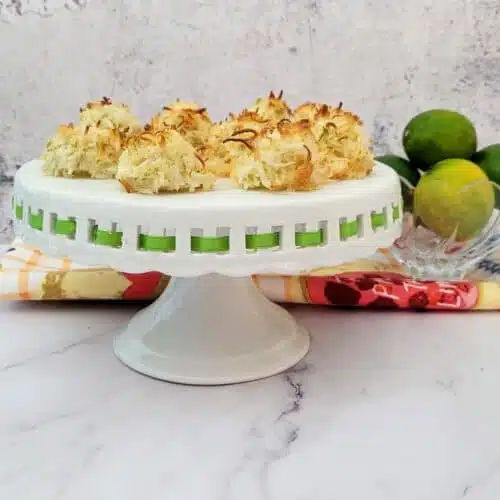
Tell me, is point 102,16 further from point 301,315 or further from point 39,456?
point 39,456

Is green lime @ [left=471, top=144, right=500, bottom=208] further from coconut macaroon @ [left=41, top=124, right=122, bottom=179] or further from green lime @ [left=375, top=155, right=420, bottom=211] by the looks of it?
coconut macaroon @ [left=41, top=124, right=122, bottom=179]

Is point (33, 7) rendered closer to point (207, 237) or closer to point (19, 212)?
point (19, 212)

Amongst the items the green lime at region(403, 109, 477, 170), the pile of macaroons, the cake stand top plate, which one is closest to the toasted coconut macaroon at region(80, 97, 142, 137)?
the pile of macaroons

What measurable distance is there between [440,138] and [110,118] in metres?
0.35

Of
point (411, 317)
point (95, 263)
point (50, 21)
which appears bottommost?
point (411, 317)

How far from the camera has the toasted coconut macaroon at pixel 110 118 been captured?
611 mm

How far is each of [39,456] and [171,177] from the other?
0.67 ft

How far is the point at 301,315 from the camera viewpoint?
73cm

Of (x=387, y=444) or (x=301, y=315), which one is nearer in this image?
(x=387, y=444)

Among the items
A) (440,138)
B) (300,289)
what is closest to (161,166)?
(300,289)

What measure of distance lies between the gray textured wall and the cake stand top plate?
57 cm

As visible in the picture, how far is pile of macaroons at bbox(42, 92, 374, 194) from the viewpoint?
1.65 ft

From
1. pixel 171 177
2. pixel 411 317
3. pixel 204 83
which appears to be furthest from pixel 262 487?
pixel 204 83

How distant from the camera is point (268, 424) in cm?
52
